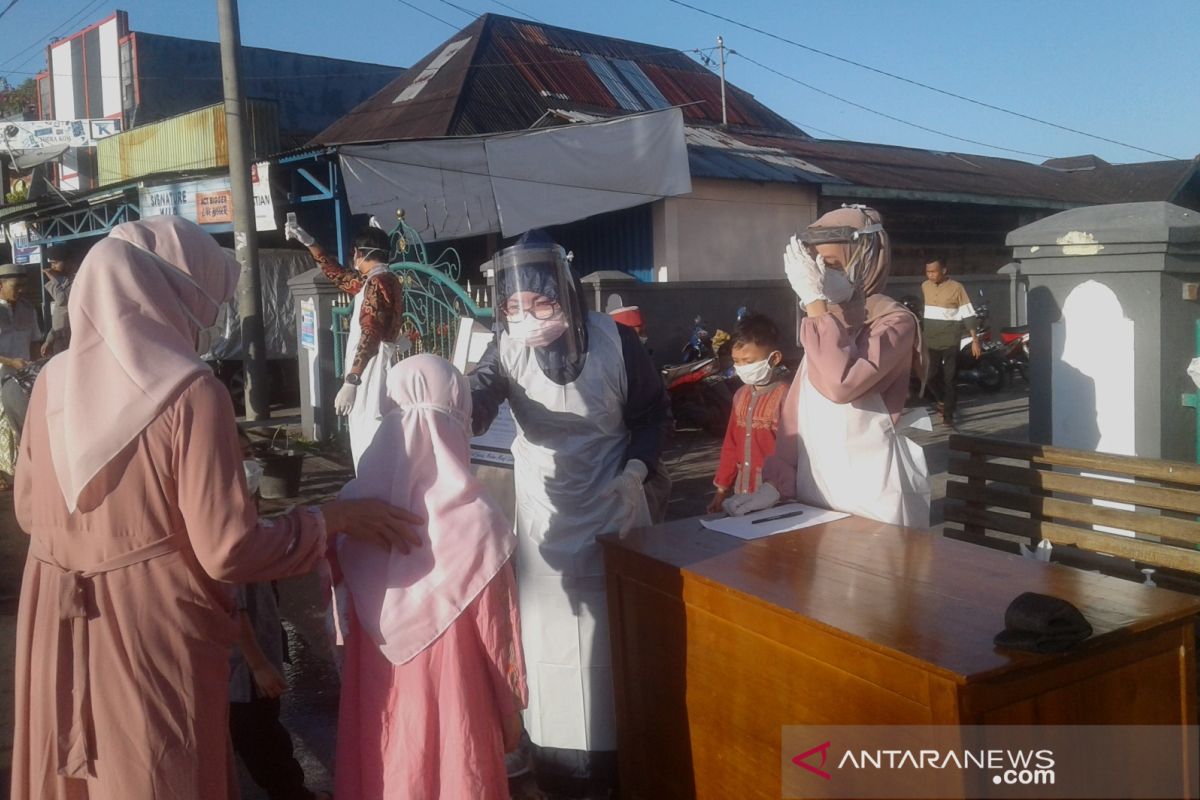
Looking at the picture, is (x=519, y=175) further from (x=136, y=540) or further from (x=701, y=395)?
(x=136, y=540)

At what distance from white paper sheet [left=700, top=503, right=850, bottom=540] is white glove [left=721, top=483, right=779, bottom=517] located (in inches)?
1.1

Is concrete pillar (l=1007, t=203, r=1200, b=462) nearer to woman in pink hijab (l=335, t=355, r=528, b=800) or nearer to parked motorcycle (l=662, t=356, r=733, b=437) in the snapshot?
woman in pink hijab (l=335, t=355, r=528, b=800)

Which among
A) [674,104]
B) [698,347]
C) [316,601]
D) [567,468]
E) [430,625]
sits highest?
[674,104]

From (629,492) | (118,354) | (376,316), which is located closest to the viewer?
(118,354)

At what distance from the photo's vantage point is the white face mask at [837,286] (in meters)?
2.92

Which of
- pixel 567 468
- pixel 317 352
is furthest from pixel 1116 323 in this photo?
pixel 317 352

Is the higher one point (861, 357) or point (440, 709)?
point (861, 357)

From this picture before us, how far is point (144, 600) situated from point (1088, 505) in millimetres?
2965

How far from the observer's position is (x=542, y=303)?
3.13m

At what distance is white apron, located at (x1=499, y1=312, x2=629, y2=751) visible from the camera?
123 inches

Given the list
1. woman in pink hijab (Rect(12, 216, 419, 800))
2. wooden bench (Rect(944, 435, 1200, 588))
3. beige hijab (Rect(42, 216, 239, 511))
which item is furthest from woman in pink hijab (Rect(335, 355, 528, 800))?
wooden bench (Rect(944, 435, 1200, 588))

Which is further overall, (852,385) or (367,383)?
(367,383)

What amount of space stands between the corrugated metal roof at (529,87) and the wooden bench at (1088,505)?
33.2 ft

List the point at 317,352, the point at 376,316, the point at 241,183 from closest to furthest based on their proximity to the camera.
→ the point at 376,316 → the point at 317,352 → the point at 241,183
